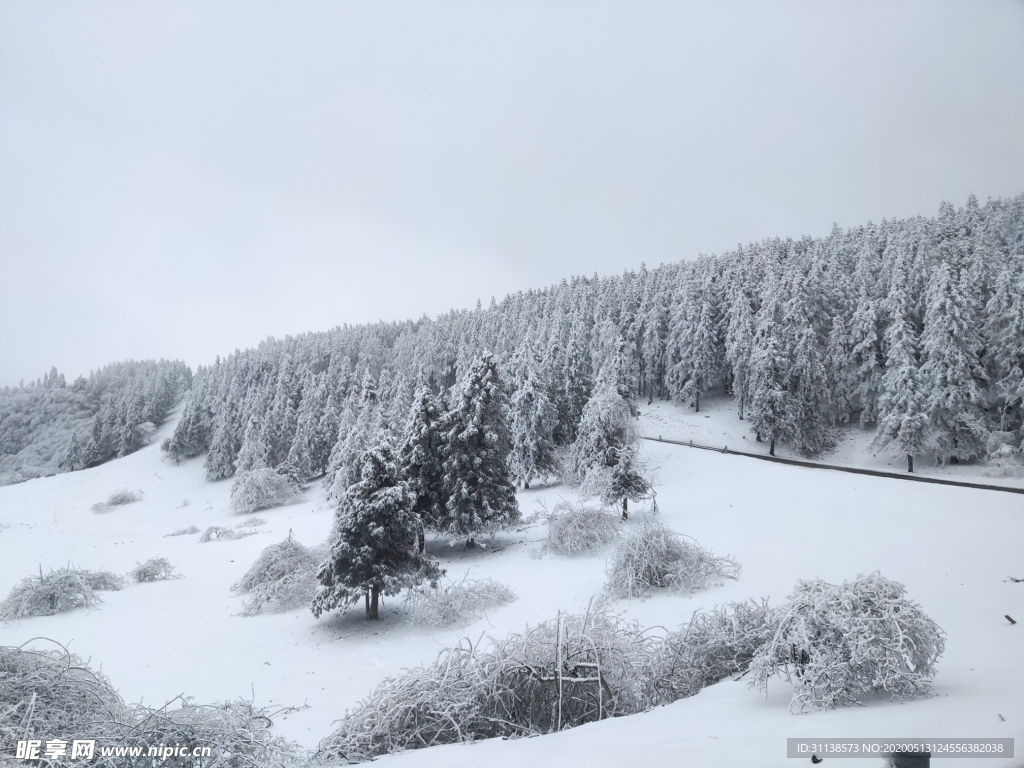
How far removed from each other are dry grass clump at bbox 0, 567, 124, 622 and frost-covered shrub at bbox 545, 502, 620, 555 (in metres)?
18.8

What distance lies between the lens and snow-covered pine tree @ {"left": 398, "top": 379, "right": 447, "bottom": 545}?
24.4 metres

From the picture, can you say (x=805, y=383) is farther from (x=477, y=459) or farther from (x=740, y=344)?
(x=477, y=459)

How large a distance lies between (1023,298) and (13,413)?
103m

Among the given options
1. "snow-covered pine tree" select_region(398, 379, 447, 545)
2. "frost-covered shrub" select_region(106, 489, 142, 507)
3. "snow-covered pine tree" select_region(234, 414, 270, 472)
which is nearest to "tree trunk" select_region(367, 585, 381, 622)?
"snow-covered pine tree" select_region(398, 379, 447, 545)

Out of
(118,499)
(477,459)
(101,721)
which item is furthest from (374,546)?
(118,499)

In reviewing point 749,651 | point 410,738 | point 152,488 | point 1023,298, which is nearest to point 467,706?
point 410,738

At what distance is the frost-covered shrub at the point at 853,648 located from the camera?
5449mm

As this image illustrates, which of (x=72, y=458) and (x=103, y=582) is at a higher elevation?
(x=72, y=458)

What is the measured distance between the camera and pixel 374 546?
17.5m

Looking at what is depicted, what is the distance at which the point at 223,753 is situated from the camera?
16.4ft

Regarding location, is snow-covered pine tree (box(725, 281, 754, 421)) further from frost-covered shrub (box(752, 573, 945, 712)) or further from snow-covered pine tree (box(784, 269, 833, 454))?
frost-covered shrub (box(752, 573, 945, 712))

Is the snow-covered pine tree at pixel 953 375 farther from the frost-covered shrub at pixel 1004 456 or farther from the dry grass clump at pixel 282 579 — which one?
the dry grass clump at pixel 282 579

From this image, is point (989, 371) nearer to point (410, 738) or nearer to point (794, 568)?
point (794, 568)

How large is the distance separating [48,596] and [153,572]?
6077 millimetres
